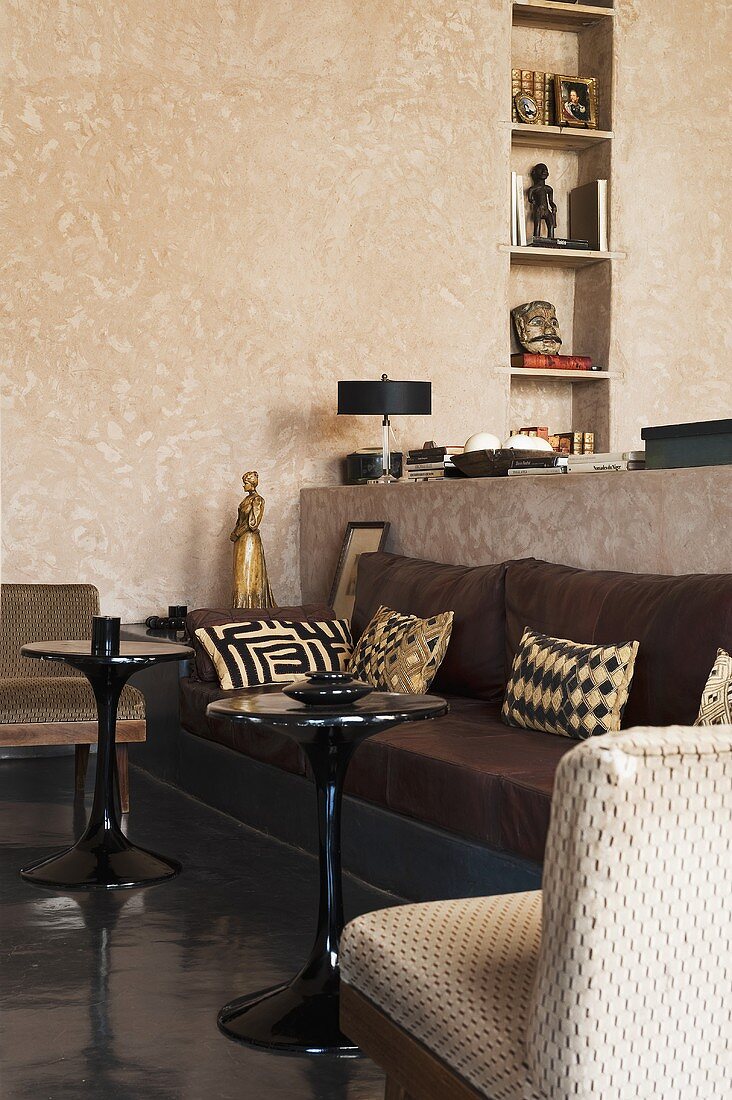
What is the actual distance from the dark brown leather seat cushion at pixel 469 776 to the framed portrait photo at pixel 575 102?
4.28 meters

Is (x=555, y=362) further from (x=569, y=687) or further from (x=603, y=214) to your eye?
(x=569, y=687)

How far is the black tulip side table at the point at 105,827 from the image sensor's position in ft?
11.4

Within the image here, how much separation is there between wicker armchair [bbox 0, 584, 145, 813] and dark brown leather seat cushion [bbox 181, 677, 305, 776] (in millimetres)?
236

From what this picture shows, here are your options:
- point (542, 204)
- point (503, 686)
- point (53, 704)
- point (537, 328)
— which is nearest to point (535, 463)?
point (503, 686)

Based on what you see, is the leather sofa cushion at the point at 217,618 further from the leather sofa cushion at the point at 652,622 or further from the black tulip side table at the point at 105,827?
the leather sofa cushion at the point at 652,622

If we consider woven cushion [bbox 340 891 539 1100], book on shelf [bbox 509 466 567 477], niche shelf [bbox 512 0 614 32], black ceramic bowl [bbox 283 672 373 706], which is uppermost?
niche shelf [bbox 512 0 614 32]

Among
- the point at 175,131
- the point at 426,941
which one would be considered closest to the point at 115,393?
the point at 175,131

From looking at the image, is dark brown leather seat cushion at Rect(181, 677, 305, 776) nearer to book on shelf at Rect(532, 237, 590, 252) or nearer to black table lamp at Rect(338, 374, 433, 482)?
black table lamp at Rect(338, 374, 433, 482)

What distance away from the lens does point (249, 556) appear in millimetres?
5688

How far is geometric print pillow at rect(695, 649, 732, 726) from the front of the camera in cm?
275

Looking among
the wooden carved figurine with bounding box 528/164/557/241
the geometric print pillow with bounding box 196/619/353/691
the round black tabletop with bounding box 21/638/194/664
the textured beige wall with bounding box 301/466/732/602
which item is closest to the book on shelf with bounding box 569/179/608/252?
the wooden carved figurine with bounding box 528/164/557/241

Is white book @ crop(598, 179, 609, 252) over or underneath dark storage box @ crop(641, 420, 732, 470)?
over

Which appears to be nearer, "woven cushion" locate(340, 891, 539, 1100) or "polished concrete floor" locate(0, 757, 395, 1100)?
"woven cushion" locate(340, 891, 539, 1100)

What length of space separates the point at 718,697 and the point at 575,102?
4950 mm
